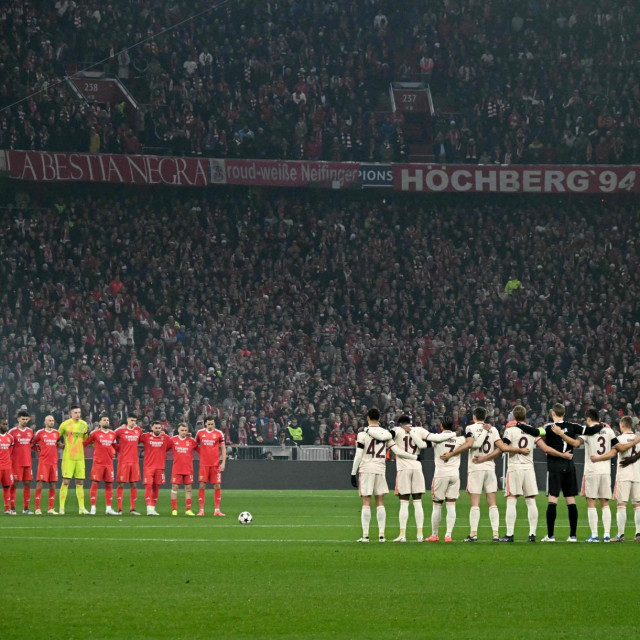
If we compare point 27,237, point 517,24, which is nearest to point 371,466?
point 27,237

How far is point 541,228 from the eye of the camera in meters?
51.3

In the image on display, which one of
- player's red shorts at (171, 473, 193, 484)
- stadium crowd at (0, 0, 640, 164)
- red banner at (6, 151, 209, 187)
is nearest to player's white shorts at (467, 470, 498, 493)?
player's red shorts at (171, 473, 193, 484)

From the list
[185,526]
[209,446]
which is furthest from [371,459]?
[209,446]

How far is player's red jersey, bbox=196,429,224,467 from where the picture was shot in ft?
89.0

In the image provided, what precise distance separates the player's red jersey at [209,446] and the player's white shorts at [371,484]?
8.27 metres

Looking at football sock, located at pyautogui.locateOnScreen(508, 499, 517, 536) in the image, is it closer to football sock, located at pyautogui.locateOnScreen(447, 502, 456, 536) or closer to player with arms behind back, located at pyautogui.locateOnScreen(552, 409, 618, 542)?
football sock, located at pyautogui.locateOnScreen(447, 502, 456, 536)

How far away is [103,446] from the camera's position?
27328 mm

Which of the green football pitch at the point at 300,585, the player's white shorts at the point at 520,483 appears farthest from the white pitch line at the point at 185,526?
the player's white shorts at the point at 520,483

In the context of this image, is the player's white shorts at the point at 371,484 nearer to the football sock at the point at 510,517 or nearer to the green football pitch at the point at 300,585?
the green football pitch at the point at 300,585

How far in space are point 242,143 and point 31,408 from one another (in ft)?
54.7

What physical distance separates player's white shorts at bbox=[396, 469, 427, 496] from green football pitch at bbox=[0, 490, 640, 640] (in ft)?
2.70

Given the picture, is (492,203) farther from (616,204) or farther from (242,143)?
(242,143)

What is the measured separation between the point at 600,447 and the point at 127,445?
36.9 feet

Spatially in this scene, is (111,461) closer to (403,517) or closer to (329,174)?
(403,517)
